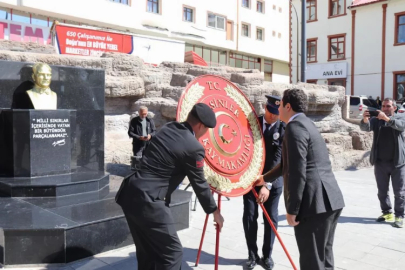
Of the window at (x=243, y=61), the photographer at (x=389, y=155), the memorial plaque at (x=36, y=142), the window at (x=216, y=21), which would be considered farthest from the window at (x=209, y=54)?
the memorial plaque at (x=36, y=142)

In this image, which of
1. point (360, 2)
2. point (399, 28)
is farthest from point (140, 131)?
point (360, 2)

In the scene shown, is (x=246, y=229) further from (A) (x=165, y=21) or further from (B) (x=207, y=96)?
(A) (x=165, y=21)

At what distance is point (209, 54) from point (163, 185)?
95.3 feet

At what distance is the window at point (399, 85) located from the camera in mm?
26047

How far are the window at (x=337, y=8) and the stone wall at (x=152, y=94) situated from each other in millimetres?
20564

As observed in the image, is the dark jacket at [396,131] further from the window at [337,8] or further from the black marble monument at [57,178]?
the window at [337,8]

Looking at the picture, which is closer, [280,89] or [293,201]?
[293,201]

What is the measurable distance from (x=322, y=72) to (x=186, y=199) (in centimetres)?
2774

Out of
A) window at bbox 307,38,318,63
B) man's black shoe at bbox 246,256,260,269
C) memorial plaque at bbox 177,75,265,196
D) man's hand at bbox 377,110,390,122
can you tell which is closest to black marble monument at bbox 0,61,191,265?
man's black shoe at bbox 246,256,260,269

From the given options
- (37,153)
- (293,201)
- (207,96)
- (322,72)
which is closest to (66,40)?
(37,153)

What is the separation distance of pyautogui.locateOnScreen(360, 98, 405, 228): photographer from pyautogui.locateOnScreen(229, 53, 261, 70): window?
91.1 feet

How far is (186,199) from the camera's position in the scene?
196 inches

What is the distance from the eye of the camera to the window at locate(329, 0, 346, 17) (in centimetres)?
2944

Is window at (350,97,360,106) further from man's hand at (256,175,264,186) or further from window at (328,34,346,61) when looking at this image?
man's hand at (256,175,264,186)
